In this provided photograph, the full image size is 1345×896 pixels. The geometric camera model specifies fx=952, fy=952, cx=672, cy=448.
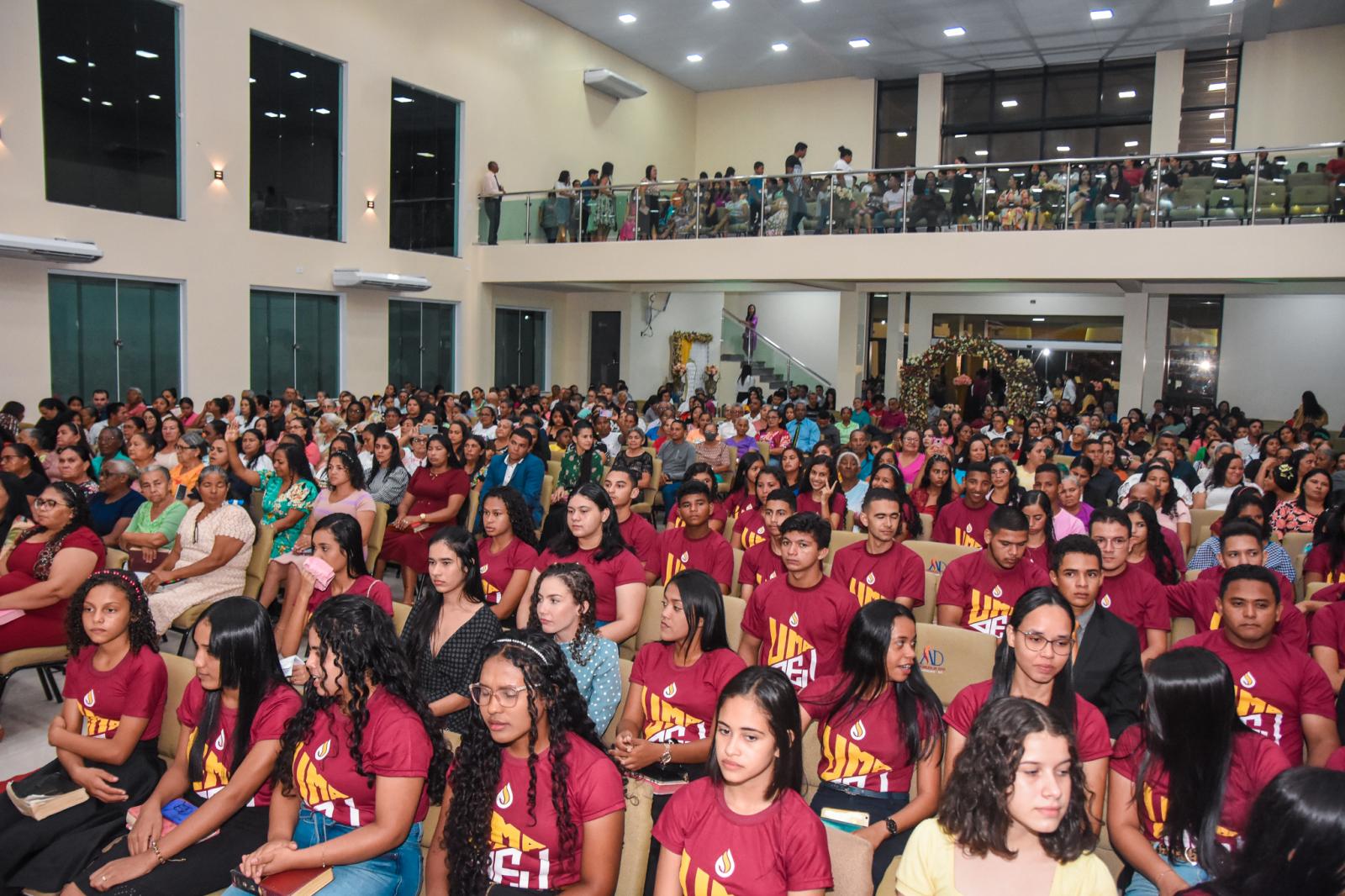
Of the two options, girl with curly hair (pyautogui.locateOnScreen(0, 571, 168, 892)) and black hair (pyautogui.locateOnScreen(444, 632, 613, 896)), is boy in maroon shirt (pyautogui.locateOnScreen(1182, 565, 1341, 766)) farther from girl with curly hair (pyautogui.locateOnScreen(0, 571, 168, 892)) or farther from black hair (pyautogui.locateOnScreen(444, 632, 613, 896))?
girl with curly hair (pyautogui.locateOnScreen(0, 571, 168, 892))

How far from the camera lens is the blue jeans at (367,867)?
2.68 meters

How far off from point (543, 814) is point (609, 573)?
1.97 meters

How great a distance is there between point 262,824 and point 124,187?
37.2ft

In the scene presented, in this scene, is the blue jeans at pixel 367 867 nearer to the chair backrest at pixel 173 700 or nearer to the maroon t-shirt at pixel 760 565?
the chair backrest at pixel 173 700

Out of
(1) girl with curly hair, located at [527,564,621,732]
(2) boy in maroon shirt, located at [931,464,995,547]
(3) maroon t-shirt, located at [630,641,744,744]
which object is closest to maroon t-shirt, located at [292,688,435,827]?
(1) girl with curly hair, located at [527,564,621,732]

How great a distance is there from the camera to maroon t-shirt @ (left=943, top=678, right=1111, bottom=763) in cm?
278

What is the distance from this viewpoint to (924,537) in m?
6.56

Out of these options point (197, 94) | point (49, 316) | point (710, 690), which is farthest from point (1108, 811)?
point (197, 94)

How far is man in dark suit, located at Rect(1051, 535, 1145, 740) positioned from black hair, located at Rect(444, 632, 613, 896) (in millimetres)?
1983

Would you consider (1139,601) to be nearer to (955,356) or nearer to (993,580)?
(993,580)

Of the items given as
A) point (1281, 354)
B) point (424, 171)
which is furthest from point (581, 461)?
point (1281, 354)

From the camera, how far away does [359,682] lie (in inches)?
110

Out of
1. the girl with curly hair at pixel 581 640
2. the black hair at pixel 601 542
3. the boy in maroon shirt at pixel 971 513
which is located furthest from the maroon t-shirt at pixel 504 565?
the boy in maroon shirt at pixel 971 513

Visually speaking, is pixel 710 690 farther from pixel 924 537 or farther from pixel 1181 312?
pixel 1181 312
